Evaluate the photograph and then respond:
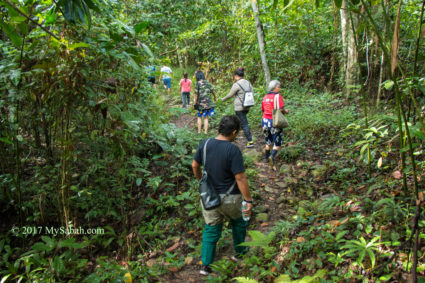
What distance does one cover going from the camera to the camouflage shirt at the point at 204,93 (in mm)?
7683

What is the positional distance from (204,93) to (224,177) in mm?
4924

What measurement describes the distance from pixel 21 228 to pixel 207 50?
13939 mm

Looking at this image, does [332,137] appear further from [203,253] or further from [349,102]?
[203,253]

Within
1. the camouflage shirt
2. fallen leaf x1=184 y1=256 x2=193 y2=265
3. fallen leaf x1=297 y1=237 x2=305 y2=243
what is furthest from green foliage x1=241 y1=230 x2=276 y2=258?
the camouflage shirt

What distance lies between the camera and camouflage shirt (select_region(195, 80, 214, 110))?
25.2 feet

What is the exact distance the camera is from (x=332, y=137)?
6.55 m

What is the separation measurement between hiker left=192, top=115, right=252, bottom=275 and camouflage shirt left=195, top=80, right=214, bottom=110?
15.2 ft

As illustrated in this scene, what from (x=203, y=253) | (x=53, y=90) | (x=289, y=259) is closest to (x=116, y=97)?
(x=53, y=90)

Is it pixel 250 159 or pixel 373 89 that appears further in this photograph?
pixel 373 89

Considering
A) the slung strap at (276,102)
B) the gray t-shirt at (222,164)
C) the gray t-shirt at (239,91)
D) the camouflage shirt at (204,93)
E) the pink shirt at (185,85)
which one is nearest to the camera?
the gray t-shirt at (222,164)

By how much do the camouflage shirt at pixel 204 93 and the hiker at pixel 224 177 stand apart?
465cm

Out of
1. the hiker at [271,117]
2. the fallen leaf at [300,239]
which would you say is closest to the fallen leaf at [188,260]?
the fallen leaf at [300,239]

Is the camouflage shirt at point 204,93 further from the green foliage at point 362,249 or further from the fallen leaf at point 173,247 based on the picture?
the green foliage at point 362,249

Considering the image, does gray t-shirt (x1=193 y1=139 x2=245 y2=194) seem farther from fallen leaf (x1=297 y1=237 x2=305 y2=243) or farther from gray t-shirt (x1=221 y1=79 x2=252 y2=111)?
gray t-shirt (x1=221 y1=79 x2=252 y2=111)
